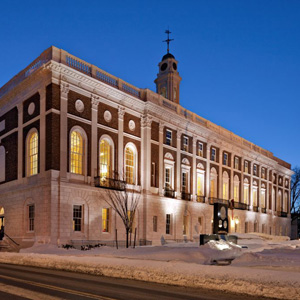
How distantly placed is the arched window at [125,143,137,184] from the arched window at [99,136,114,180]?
88.1 inches

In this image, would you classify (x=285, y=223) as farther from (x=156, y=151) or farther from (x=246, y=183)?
(x=156, y=151)

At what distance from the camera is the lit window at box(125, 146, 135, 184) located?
1355 inches

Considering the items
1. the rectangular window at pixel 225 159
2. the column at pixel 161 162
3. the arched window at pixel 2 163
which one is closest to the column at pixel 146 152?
the column at pixel 161 162

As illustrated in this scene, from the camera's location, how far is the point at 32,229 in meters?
28.9

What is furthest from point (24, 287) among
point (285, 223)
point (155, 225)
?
point (285, 223)

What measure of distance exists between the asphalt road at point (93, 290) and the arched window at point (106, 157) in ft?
65.4

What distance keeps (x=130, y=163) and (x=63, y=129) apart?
8709 mm

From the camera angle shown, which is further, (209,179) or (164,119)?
(209,179)

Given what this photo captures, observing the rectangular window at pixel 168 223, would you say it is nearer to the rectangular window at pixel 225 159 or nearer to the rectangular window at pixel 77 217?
the rectangular window at pixel 77 217

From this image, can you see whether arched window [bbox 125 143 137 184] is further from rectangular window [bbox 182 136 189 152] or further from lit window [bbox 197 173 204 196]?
lit window [bbox 197 173 204 196]

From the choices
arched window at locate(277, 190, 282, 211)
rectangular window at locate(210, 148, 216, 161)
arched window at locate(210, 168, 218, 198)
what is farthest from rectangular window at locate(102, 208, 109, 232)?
arched window at locate(277, 190, 282, 211)

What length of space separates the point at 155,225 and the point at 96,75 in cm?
1537

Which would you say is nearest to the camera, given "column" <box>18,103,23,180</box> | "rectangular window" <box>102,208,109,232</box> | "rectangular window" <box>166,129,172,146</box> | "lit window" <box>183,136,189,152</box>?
"column" <box>18,103,23,180</box>

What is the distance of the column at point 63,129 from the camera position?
27859 millimetres
